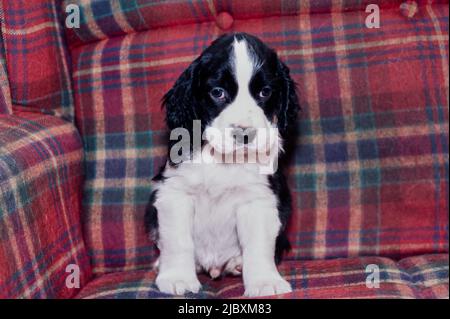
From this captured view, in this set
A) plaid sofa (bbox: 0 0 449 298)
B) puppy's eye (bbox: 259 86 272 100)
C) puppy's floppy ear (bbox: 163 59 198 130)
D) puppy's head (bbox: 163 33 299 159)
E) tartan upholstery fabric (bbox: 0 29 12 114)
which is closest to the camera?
puppy's head (bbox: 163 33 299 159)

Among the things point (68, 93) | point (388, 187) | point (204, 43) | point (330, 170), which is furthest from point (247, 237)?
point (68, 93)

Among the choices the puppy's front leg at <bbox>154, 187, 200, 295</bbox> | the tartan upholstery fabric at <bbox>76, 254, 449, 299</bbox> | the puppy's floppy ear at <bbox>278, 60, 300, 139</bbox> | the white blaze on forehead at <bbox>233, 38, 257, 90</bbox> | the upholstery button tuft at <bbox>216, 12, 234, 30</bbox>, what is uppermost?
the upholstery button tuft at <bbox>216, 12, 234, 30</bbox>

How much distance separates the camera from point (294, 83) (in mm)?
2559

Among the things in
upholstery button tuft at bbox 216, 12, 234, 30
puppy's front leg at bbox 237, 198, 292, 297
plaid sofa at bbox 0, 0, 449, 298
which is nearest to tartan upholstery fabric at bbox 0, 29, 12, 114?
plaid sofa at bbox 0, 0, 449, 298

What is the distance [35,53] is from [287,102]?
3.72ft

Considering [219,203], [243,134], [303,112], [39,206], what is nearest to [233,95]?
[243,134]

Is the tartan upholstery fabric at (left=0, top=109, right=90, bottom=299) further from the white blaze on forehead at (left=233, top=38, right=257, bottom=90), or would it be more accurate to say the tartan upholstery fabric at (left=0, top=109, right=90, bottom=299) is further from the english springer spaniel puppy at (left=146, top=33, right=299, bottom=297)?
the white blaze on forehead at (left=233, top=38, right=257, bottom=90)

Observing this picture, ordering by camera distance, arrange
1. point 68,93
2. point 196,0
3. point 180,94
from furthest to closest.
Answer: point 68,93
point 196,0
point 180,94

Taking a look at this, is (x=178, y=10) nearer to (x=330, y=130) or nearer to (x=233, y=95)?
(x=233, y=95)

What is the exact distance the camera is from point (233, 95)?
2229 mm

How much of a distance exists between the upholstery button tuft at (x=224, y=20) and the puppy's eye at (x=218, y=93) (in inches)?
22.2

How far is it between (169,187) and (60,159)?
0.47 metres

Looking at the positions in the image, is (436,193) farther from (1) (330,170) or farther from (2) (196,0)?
(2) (196,0)

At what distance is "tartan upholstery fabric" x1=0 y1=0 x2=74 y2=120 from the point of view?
258 cm
